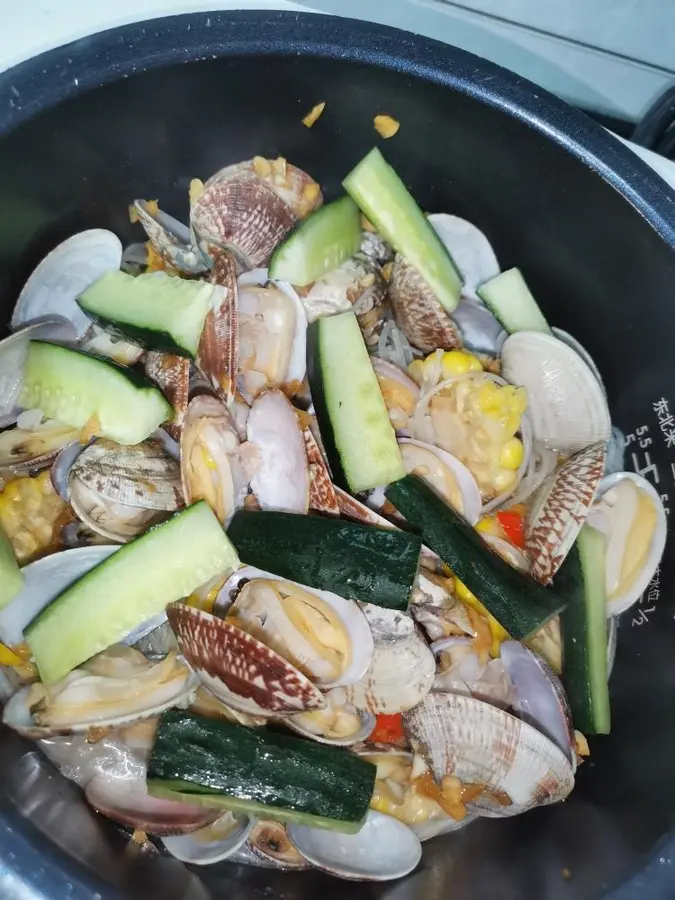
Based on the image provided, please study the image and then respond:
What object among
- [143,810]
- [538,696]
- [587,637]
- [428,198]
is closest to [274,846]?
[143,810]

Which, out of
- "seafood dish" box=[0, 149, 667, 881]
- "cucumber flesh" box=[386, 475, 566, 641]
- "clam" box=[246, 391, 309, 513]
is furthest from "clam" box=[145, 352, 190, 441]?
"cucumber flesh" box=[386, 475, 566, 641]

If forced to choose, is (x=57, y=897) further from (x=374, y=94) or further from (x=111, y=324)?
(x=374, y=94)

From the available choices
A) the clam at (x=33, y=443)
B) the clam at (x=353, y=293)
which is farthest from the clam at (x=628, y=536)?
the clam at (x=33, y=443)

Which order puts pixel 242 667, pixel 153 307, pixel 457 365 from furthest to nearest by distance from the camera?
pixel 457 365, pixel 153 307, pixel 242 667

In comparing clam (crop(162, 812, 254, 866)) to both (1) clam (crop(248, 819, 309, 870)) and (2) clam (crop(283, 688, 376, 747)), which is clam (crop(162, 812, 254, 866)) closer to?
(1) clam (crop(248, 819, 309, 870))

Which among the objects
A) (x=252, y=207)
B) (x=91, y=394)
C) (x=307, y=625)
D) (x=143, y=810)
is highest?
(x=252, y=207)

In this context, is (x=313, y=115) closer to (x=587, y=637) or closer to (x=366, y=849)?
(x=587, y=637)
